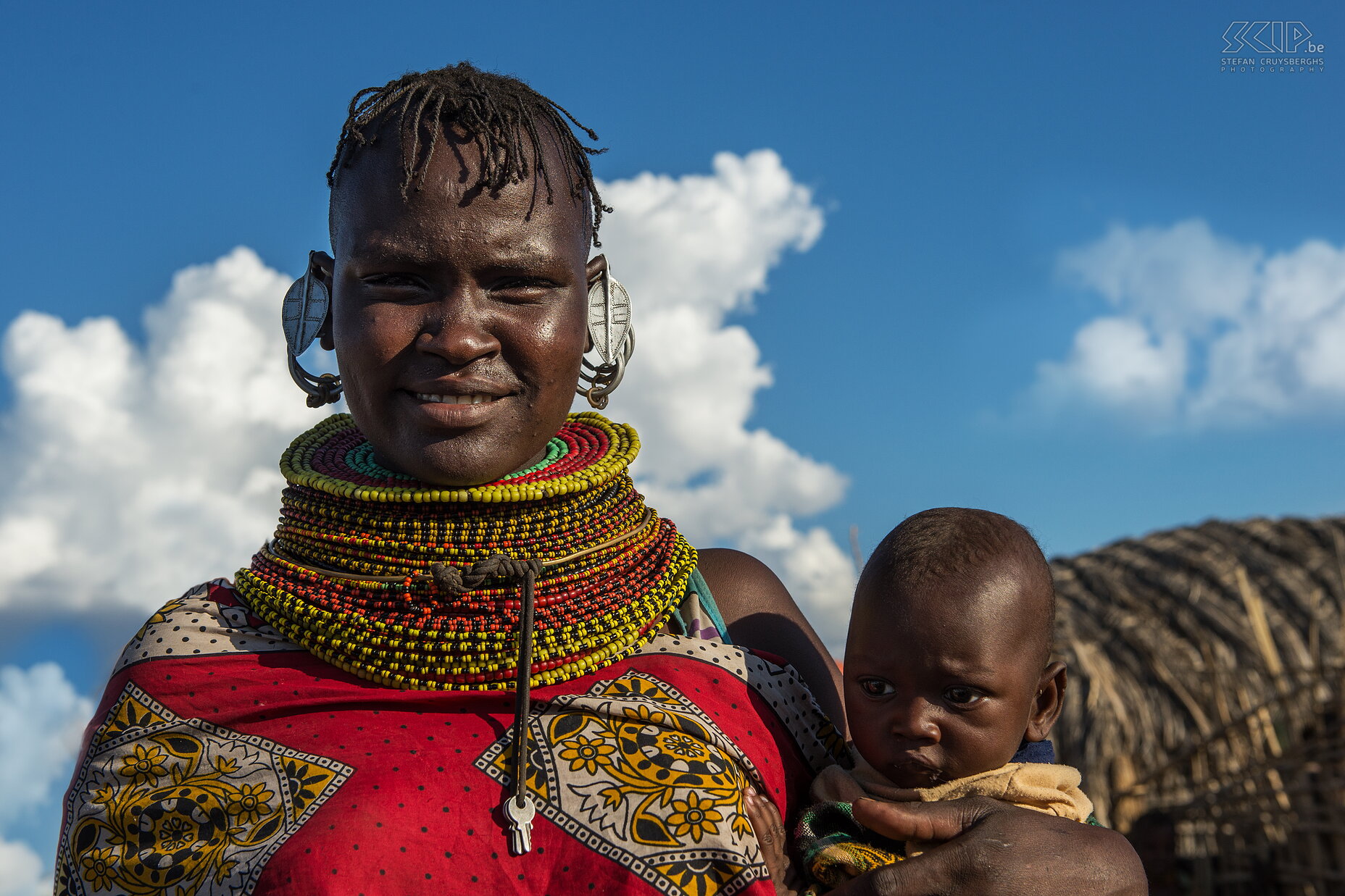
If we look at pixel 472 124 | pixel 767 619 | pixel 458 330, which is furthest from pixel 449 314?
pixel 767 619

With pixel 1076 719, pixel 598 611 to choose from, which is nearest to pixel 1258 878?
pixel 1076 719

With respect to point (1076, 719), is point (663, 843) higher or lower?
lower

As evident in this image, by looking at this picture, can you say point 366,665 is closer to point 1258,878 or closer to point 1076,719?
point 1258,878

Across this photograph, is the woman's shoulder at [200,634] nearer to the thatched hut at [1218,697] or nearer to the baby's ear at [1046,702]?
the baby's ear at [1046,702]

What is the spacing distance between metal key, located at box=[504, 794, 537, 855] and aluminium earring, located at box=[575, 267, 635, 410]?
101 cm

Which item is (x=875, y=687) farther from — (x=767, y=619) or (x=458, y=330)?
(x=458, y=330)

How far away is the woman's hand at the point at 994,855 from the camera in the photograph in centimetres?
217

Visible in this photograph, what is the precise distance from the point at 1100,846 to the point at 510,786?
3.62 feet

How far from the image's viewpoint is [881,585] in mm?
2564

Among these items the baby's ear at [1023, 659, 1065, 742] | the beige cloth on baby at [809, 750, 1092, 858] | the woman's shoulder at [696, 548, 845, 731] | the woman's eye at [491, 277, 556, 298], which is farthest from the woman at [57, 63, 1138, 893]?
the baby's ear at [1023, 659, 1065, 742]

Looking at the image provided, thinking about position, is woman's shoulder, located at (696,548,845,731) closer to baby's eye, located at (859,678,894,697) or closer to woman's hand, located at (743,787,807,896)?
baby's eye, located at (859,678,894,697)

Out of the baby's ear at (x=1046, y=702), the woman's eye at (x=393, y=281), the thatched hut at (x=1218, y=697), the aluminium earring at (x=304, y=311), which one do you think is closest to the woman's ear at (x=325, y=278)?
the aluminium earring at (x=304, y=311)

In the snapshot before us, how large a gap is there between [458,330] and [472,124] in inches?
17.5

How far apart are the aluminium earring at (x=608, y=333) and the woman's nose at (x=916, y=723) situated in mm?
1039
